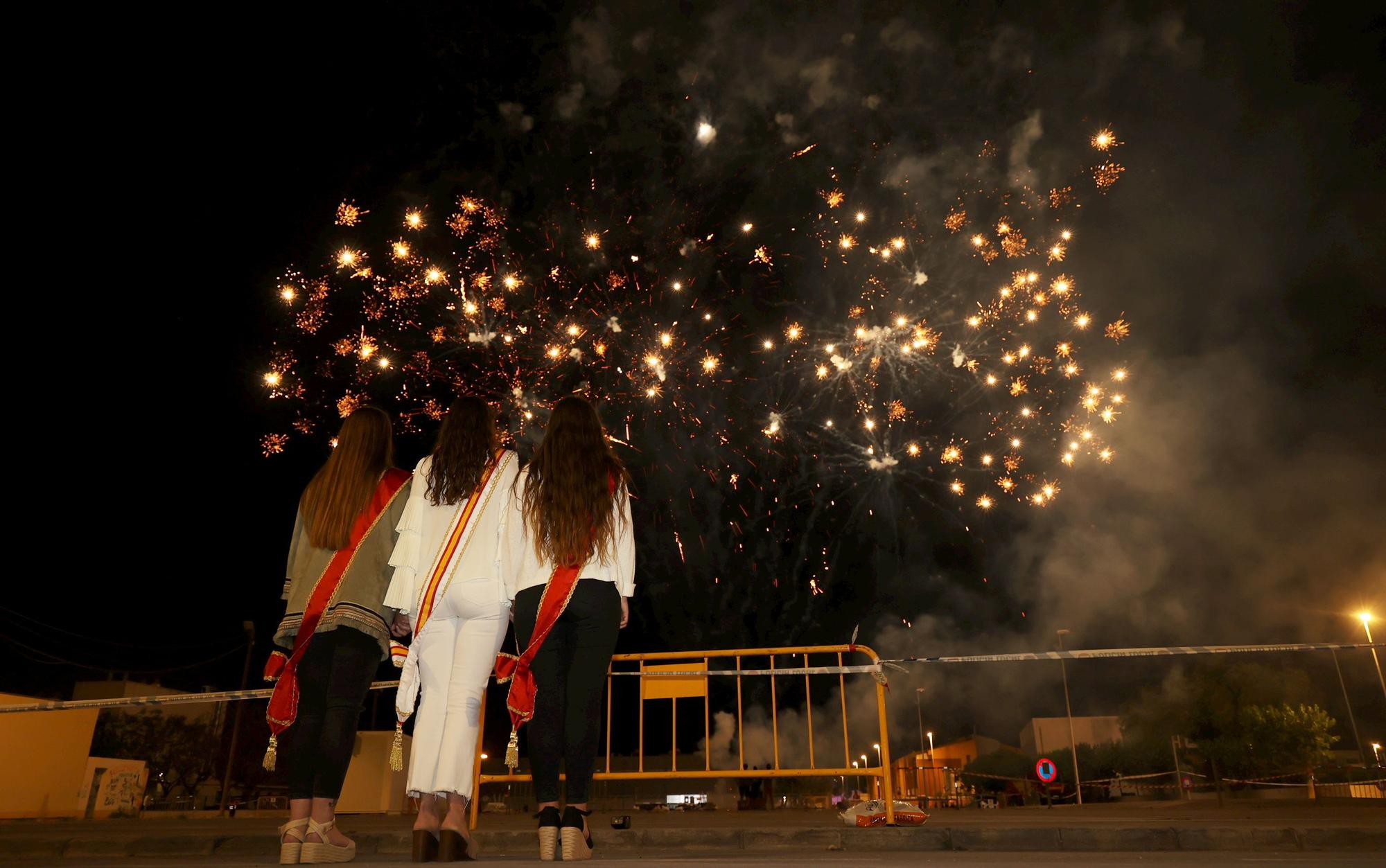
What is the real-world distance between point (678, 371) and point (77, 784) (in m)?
21.3

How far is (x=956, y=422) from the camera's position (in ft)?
52.6

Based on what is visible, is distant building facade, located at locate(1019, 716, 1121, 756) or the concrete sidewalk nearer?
the concrete sidewalk

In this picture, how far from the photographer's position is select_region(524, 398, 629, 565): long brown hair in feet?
11.1

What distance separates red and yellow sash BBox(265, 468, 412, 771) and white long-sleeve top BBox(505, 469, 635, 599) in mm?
681

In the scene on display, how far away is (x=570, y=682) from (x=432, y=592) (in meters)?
0.70

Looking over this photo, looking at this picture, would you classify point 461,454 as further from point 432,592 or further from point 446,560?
point 432,592

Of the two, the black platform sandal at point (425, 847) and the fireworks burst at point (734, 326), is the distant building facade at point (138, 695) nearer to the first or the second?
the fireworks burst at point (734, 326)

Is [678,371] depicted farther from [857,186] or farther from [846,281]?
[857,186]

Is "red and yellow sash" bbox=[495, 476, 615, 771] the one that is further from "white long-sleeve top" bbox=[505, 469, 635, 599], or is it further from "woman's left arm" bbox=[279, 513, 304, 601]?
"woman's left arm" bbox=[279, 513, 304, 601]

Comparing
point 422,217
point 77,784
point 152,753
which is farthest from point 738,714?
point 152,753

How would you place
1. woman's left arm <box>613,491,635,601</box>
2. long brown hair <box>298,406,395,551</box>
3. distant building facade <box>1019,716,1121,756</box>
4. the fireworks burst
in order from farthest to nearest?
distant building facade <box>1019,716,1121,756</box> → the fireworks burst → long brown hair <box>298,406,395,551</box> → woman's left arm <box>613,491,635,601</box>

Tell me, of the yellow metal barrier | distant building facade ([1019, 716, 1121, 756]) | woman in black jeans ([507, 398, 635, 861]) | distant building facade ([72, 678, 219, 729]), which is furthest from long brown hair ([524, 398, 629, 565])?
distant building facade ([1019, 716, 1121, 756])

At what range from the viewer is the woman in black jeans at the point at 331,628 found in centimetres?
322

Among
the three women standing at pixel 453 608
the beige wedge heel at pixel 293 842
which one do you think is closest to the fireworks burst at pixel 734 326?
the three women standing at pixel 453 608
